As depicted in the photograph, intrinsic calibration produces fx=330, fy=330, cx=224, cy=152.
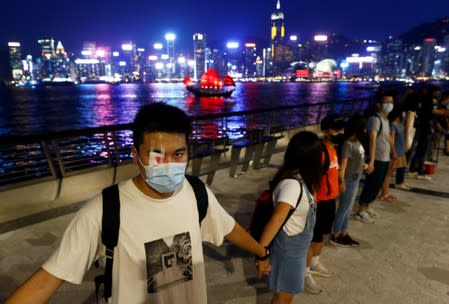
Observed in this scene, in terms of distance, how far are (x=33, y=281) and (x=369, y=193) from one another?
4.40m

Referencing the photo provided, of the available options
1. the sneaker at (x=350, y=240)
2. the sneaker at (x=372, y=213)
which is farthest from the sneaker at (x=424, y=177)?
the sneaker at (x=350, y=240)

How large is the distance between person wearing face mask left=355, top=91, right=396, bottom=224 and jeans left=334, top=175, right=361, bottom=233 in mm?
623

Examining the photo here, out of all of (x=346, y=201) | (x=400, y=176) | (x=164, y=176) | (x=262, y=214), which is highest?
(x=164, y=176)

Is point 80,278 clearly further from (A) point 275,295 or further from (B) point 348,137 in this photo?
(B) point 348,137

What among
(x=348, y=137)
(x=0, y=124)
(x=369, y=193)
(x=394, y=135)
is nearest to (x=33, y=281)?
(x=348, y=137)

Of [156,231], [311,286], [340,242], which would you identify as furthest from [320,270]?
[156,231]

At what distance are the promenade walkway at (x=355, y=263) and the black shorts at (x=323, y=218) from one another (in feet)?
1.83

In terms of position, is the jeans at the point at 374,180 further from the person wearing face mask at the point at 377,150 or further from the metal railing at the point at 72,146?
the metal railing at the point at 72,146

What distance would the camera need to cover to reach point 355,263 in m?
3.65

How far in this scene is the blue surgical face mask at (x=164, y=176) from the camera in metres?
1.31

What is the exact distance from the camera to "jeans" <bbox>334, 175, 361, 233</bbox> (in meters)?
3.82

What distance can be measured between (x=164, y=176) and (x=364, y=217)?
13.8 feet

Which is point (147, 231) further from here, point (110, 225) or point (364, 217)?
point (364, 217)

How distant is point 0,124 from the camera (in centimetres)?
4297
